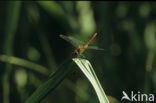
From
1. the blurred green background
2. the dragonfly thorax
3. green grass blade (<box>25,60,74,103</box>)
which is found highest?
green grass blade (<box>25,60,74,103</box>)

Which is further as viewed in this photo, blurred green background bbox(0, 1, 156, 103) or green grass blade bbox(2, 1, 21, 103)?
blurred green background bbox(0, 1, 156, 103)

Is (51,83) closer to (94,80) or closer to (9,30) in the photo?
(94,80)

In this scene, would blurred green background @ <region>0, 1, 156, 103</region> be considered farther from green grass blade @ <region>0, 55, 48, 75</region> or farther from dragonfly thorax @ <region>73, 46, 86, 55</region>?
dragonfly thorax @ <region>73, 46, 86, 55</region>

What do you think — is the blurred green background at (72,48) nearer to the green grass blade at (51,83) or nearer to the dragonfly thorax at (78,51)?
the dragonfly thorax at (78,51)

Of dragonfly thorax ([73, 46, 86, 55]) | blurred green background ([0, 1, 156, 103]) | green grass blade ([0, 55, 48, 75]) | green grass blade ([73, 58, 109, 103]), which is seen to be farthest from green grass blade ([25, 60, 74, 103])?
green grass blade ([0, 55, 48, 75])

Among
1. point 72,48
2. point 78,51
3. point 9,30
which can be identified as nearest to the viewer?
point 78,51

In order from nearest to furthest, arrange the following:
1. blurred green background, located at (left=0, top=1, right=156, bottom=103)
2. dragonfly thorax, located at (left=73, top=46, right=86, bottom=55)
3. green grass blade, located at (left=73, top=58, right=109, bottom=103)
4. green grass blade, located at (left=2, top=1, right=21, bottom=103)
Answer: green grass blade, located at (left=73, top=58, right=109, bottom=103) → dragonfly thorax, located at (left=73, top=46, right=86, bottom=55) → green grass blade, located at (left=2, top=1, right=21, bottom=103) → blurred green background, located at (left=0, top=1, right=156, bottom=103)

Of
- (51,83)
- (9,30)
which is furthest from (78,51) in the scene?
(9,30)

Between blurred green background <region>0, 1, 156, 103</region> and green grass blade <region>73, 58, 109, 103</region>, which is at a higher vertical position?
green grass blade <region>73, 58, 109, 103</region>
